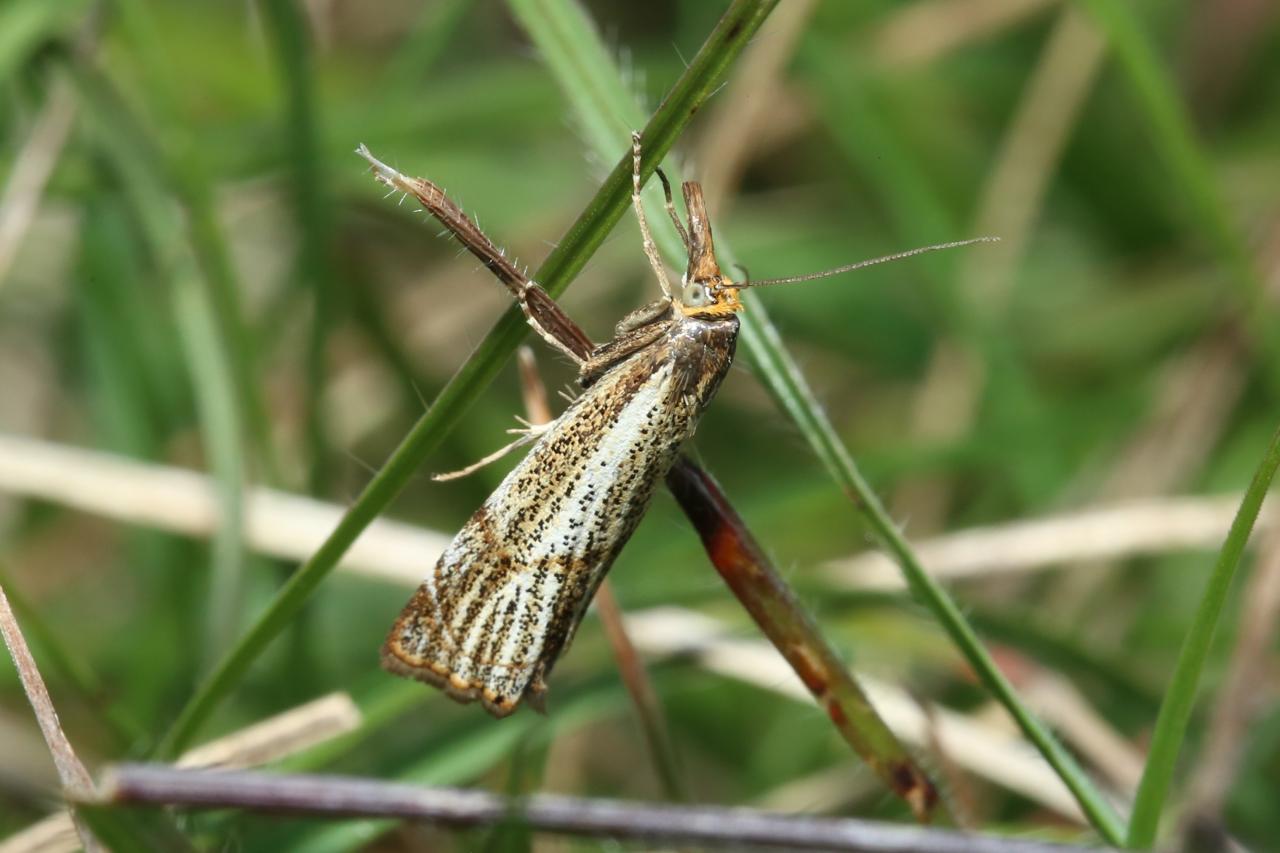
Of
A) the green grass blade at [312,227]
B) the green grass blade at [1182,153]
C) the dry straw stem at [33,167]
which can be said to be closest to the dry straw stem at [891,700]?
the green grass blade at [312,227]

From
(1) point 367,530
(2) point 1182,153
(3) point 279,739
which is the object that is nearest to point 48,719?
(3) point 279,739

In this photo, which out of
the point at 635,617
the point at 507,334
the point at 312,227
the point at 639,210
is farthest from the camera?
the point at 312,227

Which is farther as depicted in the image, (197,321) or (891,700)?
(197,321)

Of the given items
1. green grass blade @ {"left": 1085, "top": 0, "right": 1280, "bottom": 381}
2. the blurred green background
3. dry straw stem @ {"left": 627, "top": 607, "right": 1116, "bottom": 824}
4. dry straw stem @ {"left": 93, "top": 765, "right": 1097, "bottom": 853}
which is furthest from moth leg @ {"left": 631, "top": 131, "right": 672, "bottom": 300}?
green grass blade @ {"left": 1085, "top": 0, "right": 1280, "bottom": 381}

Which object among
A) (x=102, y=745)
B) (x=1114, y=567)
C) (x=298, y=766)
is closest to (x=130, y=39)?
(x=102, y=745)

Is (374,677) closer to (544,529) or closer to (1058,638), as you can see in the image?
(544,529)

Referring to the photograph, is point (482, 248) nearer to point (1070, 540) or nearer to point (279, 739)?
point (279, 739)
